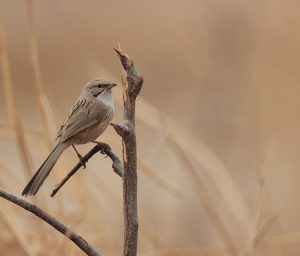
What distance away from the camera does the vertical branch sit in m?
1.70

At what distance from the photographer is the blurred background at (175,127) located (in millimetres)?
3145

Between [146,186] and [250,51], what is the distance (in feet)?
8.37

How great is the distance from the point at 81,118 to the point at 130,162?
123 cm

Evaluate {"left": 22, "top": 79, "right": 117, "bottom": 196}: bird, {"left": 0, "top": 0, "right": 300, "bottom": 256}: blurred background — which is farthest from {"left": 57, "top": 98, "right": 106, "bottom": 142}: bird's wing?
{"left": 0, "top": 0, "right": 300, "bottom": 256}: blurred background

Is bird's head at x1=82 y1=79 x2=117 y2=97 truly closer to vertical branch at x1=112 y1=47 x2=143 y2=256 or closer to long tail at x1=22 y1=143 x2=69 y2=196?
long tail at x1=22 y1=143 x2=69 y2=196

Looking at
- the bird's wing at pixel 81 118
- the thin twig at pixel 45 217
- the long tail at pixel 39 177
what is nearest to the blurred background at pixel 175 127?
the bird's wing at pixel 81 118

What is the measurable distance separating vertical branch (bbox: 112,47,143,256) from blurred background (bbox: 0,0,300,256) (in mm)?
937

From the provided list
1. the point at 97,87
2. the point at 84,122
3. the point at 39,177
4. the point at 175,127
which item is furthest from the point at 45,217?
the point at 175,127

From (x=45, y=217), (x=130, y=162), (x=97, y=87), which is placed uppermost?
(x=97, y=87)

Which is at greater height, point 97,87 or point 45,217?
point 97,87

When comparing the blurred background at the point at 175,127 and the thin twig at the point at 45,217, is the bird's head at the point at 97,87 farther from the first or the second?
the thin twig at the point at 45,217

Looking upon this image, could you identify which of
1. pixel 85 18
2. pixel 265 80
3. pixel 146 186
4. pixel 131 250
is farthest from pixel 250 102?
pixel 85 18

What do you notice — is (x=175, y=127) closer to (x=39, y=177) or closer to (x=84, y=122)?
(x=84, y=122)

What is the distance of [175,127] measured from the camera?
371 cm
